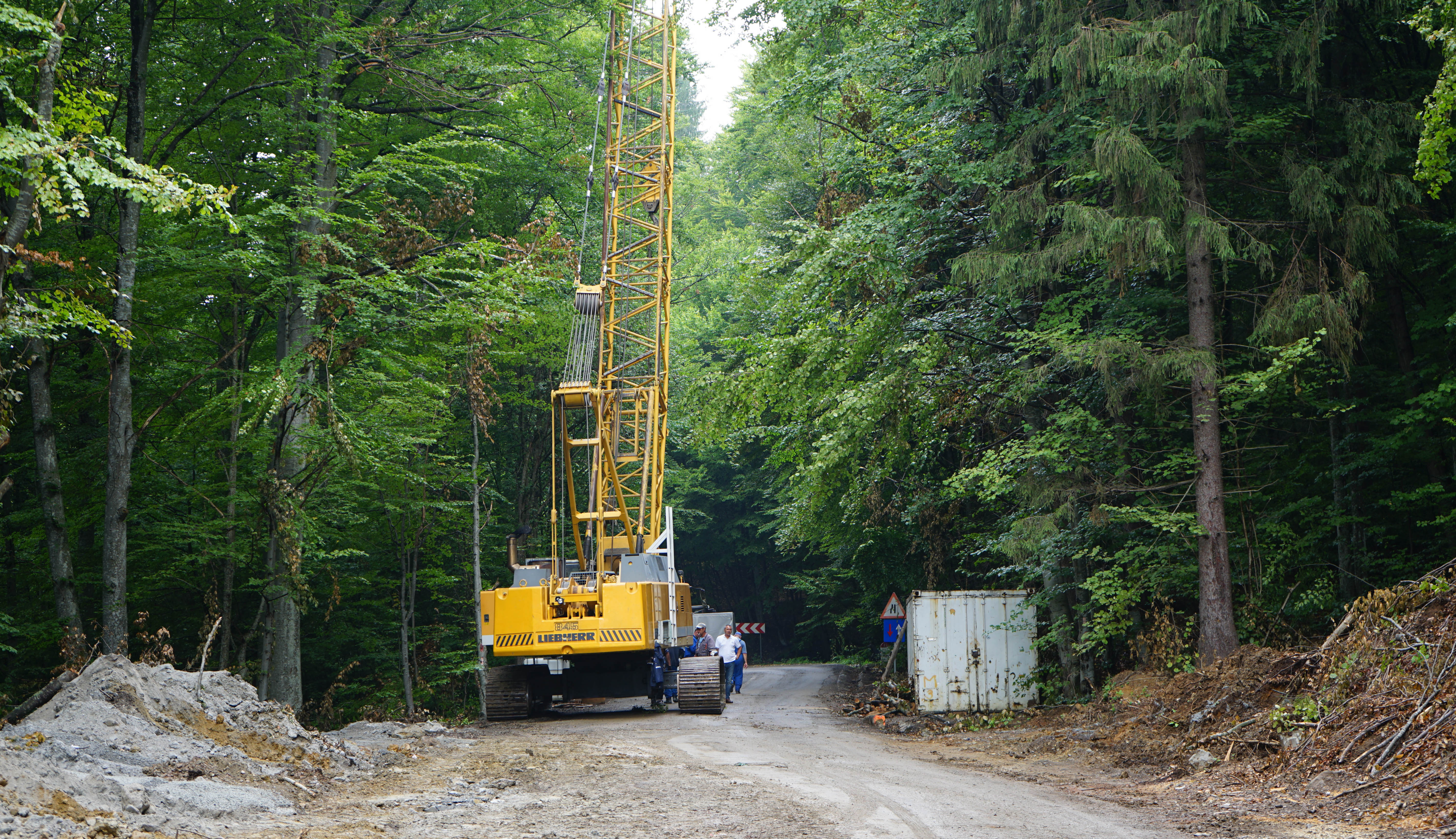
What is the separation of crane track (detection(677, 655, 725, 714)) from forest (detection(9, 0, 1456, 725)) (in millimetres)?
3429

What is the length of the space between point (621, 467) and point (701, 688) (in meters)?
4.34

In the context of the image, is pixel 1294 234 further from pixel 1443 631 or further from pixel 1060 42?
pixel 1443 631

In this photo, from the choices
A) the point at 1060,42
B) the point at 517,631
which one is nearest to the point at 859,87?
the point at 1060,42

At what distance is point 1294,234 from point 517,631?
11481mm

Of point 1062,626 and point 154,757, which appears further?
point 1062,626

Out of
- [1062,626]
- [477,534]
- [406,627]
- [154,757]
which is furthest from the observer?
[477,534]

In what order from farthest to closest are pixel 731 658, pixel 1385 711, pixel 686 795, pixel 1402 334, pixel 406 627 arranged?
pixel 731 658
pixel 406 627
pixel 1402 334
pixel 686 795
pixel 1385 711

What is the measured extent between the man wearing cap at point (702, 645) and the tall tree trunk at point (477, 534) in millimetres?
4070

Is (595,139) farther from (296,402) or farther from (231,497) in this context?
(231,497)

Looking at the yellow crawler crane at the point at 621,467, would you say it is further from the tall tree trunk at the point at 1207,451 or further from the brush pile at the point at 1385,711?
the brush pile at the point at 1385,711

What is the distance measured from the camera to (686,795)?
8.30 m

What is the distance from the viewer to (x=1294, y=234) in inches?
461

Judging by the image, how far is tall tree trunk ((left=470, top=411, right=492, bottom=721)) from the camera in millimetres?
19328

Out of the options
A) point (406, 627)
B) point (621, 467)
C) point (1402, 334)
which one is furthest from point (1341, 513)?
point (406, 627)
